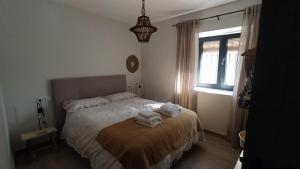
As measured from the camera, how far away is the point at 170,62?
11.4 ft

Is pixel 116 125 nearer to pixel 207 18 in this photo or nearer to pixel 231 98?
pixel 231 98

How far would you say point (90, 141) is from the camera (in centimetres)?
191

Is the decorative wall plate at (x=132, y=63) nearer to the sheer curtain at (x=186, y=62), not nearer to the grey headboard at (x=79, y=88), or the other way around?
the grey headboard at (x=79, y=88)

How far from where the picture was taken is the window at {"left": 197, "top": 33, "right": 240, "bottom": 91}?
2.88 meters

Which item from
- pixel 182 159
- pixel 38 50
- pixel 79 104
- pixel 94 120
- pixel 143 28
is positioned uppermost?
pixel 143 28

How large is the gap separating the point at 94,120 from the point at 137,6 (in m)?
2.17

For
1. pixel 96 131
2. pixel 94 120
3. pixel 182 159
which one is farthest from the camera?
pixel 182 159

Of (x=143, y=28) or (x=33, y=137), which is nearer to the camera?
(x=143, y=28)

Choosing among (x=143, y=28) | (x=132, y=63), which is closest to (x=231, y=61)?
(x=143, y=28)

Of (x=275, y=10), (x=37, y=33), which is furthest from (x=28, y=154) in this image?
(x=275, y=10)

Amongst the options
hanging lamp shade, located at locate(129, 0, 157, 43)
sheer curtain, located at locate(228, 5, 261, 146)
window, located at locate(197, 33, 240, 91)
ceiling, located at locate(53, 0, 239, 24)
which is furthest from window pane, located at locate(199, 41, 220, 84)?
hanging lamp shade, located at locate(129, 0, 157, 43)

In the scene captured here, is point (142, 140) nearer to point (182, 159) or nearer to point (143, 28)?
point (182, 159)

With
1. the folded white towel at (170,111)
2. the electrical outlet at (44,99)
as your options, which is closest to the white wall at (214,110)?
the folded white towel at (170,111)

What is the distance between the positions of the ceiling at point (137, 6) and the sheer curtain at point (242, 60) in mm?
514
